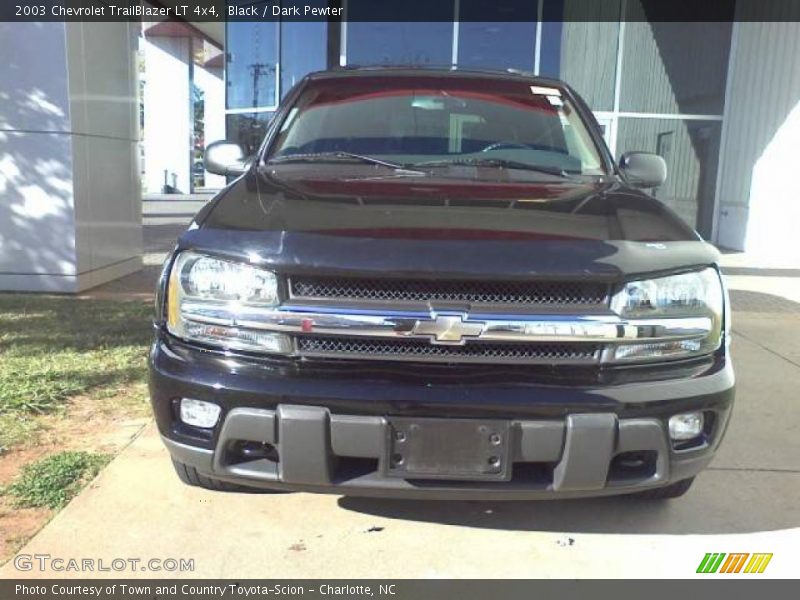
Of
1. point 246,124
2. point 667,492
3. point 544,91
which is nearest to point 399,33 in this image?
point 246,124

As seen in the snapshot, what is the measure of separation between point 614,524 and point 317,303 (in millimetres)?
1586

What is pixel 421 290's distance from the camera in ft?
8.11

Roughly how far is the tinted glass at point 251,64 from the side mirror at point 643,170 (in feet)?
36.9

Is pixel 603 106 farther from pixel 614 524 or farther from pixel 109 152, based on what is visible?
pixel 614 524

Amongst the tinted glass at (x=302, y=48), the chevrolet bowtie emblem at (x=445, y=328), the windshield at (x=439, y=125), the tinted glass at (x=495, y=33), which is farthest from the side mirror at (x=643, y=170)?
the tinted glass at (x=302, y=48)

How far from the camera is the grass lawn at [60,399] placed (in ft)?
10.5

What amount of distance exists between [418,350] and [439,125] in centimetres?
174

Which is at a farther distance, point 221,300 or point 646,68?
point 646,68

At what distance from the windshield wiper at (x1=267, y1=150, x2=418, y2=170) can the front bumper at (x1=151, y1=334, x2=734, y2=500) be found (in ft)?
4.19

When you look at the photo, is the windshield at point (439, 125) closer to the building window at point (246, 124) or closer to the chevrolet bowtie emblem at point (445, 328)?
the chevrolet bowtie emblem at point (445, 328)

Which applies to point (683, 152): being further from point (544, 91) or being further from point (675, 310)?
point (675, 310)

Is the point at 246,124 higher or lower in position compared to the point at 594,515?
higher

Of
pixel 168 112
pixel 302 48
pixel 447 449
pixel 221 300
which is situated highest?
pixel 302 48

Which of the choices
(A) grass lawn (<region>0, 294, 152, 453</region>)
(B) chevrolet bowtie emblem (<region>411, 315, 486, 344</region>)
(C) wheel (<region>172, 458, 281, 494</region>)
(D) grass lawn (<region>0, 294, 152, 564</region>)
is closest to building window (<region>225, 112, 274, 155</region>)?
(A) grass lawn (<region>0, 294, 152, 453</region>)
